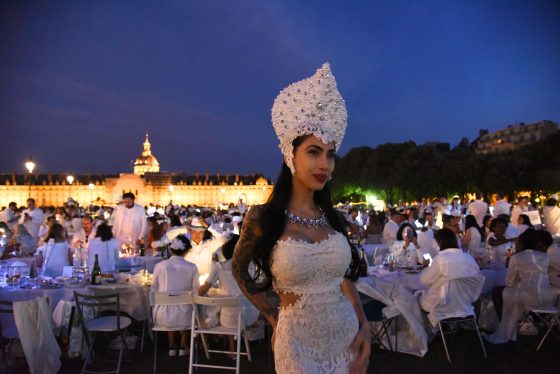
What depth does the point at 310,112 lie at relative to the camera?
2.09m

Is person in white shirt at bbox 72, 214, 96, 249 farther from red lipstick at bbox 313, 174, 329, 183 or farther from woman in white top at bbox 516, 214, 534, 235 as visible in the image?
red lipstick at bbox 313, 174, 329, 183

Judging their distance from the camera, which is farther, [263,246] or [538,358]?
[538,358]

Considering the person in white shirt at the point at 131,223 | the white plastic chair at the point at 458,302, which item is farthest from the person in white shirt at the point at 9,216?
the white plastic chair at the point at 458,302

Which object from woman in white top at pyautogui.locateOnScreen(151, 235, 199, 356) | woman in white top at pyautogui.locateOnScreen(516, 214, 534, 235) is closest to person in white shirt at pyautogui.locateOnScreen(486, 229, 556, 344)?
woman in white top at pyautogui.locateOnScreen(151, 235, 199, 356)

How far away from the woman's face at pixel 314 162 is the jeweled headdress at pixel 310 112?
0.10ft

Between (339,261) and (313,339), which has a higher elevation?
(339,261)

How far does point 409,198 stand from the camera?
4303cm

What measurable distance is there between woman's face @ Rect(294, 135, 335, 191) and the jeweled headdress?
0.03m

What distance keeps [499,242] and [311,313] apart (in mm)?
7202

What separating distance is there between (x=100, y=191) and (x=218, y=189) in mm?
25215

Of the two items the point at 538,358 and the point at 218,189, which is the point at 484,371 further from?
the point at 218,189

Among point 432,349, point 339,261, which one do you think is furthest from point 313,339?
point 432,349

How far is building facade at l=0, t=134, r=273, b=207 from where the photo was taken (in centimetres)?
11331

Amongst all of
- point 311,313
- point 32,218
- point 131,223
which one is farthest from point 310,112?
point 32,218
